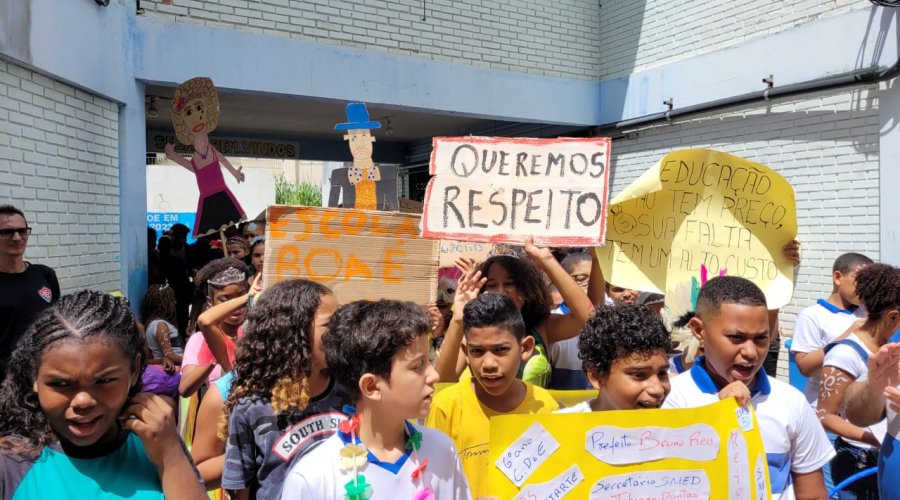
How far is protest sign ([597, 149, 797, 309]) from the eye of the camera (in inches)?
152

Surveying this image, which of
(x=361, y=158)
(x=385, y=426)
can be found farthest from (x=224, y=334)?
(x=385, y=426)

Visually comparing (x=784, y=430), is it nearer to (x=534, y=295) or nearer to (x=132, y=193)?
(x=534, y=295)

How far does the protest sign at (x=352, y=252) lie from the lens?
3725 mm

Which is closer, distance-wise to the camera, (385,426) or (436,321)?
(385,426)

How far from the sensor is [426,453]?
2068 millimetres

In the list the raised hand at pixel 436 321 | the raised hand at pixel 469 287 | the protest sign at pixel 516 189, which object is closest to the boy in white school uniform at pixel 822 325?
the protest sign at pixel 516 189

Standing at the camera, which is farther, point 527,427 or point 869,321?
point 869,321

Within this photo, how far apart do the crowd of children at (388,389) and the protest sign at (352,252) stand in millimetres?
276

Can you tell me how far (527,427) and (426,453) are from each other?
13.1 inches

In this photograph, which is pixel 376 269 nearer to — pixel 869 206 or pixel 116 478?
pixel 116 478

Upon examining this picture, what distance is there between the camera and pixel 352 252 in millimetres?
3824

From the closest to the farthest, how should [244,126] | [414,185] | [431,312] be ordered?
[431,312] → [244,126] → [414,185]

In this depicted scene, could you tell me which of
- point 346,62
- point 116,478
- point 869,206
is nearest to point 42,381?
point 116,478

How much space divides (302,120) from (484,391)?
9.21m
